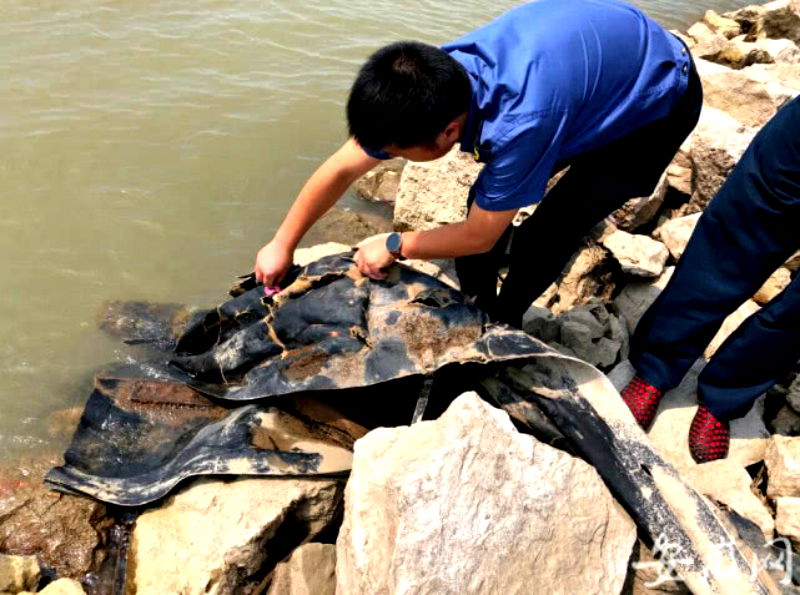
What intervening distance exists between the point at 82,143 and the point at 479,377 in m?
3.96

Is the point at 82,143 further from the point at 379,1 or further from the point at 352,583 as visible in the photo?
the point at 379,1

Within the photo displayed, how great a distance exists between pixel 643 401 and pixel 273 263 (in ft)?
5.81

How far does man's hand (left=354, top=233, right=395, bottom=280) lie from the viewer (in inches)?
103

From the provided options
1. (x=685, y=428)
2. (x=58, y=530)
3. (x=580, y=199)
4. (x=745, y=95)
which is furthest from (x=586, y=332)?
(x=745, y=95)

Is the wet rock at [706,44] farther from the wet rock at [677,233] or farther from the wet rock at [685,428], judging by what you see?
the wet rock at [685,428]

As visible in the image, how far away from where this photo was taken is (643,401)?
302cm

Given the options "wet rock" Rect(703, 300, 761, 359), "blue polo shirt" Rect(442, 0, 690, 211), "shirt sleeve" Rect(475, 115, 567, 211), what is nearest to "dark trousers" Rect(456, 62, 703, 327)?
"blue polo shirt" Rect(442, 0, 690, 211)

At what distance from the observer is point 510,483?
1.95 meters

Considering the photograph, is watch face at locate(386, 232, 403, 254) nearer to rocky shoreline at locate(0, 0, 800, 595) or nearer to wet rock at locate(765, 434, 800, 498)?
rocky shoreline at locate(0, 0, 800, 595)

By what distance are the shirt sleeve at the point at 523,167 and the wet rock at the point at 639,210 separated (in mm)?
2139

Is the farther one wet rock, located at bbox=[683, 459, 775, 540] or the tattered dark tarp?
wet rock, located at bbox=[683, 459, 775, 540]

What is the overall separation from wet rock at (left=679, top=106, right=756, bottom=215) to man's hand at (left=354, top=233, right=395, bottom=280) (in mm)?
2519

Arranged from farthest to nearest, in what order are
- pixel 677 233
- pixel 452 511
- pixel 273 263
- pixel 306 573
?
pixel 677 233 → pixel 273 263 → pixel 306 573 → pixel 452 511

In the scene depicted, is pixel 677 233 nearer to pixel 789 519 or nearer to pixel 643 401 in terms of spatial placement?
pixel 643 401
